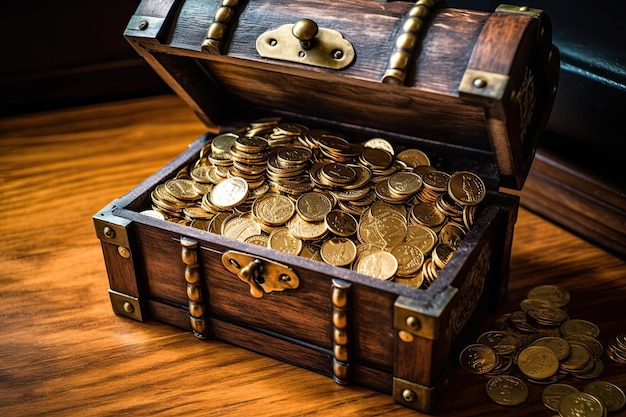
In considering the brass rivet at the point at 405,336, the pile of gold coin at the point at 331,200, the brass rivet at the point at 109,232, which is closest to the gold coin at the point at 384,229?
the pile of gold coin at the point at 331,200

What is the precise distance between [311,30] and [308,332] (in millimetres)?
693

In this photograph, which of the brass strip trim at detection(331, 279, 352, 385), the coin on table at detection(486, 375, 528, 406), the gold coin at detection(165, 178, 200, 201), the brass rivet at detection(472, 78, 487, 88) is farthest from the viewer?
the gold coin at detection(165, 178, 200, 201)

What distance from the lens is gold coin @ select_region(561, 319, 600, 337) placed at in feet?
6.64

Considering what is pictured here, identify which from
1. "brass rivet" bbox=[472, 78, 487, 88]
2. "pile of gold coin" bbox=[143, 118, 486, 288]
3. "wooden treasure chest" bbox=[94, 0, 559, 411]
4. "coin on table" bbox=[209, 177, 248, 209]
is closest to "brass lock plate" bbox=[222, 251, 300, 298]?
"wooden treasure chest" bbox=[94, 0, 559, 411]

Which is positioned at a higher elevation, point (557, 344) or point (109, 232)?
point (109, 232)

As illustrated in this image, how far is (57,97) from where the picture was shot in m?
3.21

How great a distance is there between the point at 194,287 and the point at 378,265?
0.46 m

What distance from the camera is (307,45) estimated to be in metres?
1.82

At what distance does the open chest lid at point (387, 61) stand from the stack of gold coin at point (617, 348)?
45 cm

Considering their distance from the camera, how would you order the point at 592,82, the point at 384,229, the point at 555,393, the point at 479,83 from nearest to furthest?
the point at 479,83
the point at 555,393
the point at 384,229
the point at 592,82

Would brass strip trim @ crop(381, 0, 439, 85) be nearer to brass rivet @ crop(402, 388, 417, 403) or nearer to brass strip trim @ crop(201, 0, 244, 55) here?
brass strip trim @ crop(201, 0, 244, 55)

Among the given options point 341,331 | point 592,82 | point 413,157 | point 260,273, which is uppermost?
point 592,82

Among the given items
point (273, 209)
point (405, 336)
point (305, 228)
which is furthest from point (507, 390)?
point (273, 209)

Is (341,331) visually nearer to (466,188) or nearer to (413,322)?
(413,322)
